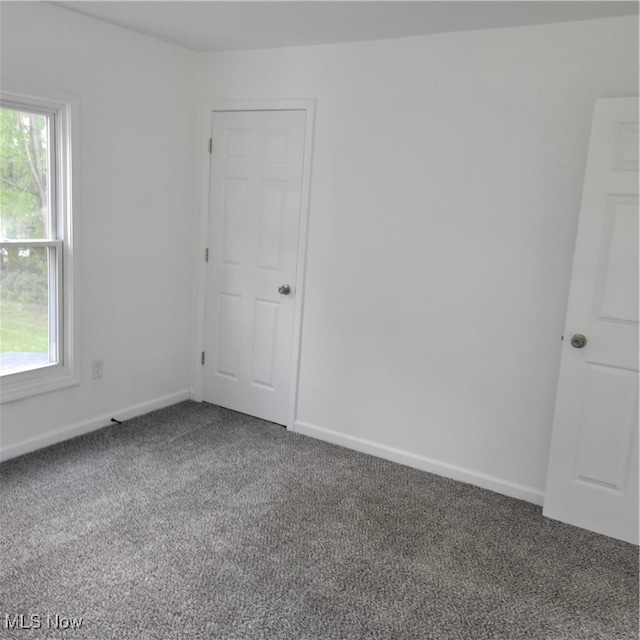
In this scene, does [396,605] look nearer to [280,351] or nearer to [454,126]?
[280,351]

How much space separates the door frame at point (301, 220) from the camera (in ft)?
11.6

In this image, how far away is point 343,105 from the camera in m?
3.39

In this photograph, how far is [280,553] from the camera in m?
2.52

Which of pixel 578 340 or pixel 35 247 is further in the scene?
pixel 35 247

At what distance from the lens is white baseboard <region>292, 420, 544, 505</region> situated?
→ 123 inches

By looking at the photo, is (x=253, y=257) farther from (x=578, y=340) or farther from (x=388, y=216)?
(x=578, y=340)

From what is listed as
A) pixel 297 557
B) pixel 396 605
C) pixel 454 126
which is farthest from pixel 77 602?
pixel 454 126

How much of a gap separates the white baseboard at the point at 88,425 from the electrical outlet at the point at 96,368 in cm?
26

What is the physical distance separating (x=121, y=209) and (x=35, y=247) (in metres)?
0.56

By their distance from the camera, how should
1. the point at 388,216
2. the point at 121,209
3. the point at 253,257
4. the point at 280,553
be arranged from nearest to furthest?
the point at 280,553
the point at 388,216
the point at 121,209
the point at 253,257

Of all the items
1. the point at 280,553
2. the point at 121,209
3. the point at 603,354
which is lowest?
the point at 280,553

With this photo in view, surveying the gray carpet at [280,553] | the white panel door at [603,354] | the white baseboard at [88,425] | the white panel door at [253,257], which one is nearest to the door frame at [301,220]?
the white panel door at [253,257]

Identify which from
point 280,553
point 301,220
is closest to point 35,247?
point 301,220

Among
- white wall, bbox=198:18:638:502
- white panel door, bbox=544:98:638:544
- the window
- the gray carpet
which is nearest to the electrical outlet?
the window
